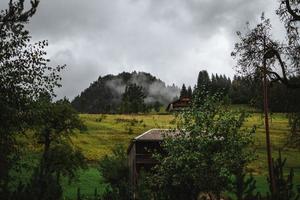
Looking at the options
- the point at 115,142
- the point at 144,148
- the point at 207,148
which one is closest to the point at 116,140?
the point at 115,142

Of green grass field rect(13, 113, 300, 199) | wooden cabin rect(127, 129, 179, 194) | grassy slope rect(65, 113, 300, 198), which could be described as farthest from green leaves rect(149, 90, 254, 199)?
grassy slope rect(65, 113, 300, 198)

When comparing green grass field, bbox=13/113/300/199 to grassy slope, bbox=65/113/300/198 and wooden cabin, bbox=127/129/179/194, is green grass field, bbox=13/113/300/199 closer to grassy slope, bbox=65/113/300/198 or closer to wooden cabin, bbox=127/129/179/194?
grassy slope, bbox=65/113/300/198

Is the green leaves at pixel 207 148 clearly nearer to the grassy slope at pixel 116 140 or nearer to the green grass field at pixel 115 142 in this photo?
the green grass field at pixel 115 142

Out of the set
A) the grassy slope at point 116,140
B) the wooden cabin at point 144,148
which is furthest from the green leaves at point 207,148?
the grassy slope at point 116,140

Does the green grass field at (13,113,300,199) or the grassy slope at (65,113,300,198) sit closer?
the green grass field at (13,113,300,199)

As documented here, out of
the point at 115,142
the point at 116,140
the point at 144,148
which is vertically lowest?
the point at 115,142

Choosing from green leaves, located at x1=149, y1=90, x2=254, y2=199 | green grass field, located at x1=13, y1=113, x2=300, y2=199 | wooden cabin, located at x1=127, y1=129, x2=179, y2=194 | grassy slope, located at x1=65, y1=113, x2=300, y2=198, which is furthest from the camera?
grassy slope, located at x1=65, y1=113, x2=300, y2=198

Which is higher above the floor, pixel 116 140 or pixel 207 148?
pixel 207 148

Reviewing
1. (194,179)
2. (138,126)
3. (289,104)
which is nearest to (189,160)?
(194,179)

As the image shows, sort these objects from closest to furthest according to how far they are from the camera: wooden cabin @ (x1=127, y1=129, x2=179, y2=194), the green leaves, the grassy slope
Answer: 1. the green leaves
2. wooden cabin @ (x1=127, y1=129, x2=179, y2=194)
3. the grassy slope

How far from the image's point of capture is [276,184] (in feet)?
43.8

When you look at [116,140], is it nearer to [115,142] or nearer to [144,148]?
[115,142]

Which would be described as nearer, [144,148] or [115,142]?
[144,148]

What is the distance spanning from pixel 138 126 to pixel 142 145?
62.5 m
